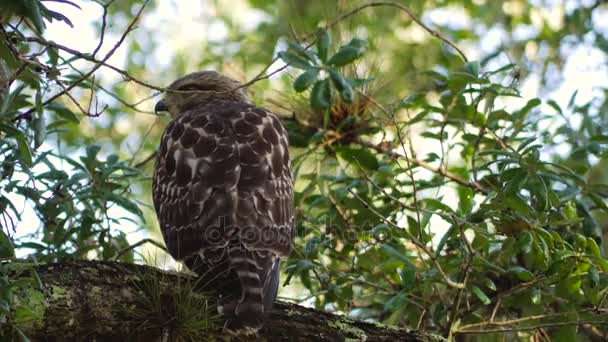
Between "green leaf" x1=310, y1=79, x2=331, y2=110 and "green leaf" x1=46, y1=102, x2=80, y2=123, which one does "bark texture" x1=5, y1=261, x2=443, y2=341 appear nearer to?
"green leaf" x1=46, y1=102, x2=80, y2=123

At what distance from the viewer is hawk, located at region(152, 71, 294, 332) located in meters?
4.55

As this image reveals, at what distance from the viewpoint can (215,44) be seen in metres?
10.4

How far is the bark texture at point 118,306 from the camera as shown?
3682 millimetres

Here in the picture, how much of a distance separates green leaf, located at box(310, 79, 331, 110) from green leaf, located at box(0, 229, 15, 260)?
2.10m

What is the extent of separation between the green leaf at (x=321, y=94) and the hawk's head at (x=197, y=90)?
1.87m

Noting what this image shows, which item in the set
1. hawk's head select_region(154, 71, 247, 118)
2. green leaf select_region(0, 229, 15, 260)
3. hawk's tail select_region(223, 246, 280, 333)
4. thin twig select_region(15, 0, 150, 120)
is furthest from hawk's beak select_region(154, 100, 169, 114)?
green leaf select_region(0, 229, 15, 260)

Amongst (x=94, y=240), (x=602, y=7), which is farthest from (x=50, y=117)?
(x=602, y=7)

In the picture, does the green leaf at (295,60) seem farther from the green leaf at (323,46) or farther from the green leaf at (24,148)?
the green leaf at (24,148)

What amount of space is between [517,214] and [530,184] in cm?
21

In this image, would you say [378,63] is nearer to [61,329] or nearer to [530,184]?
[530,184]

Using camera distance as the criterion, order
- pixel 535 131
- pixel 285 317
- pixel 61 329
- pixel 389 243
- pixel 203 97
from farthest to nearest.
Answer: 1. pixel 203 97
2. pixel 535 131
3. pixel 389 243
4. pixel 285 317
5. pixel 61 329

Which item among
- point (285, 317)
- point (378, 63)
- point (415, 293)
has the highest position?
point (378, 63)

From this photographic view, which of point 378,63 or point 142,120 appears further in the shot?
point 142,120

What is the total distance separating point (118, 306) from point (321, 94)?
1911 millimetres
